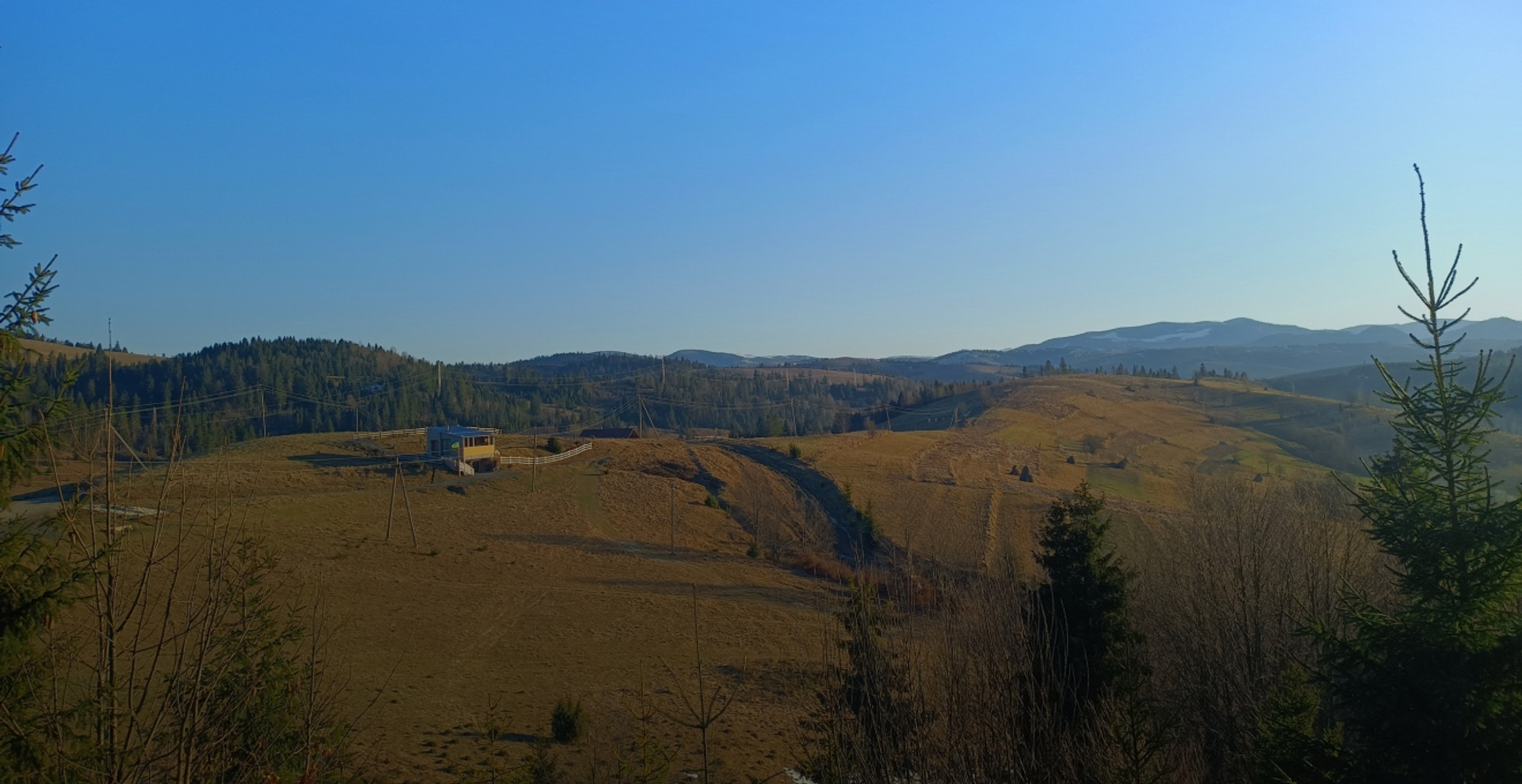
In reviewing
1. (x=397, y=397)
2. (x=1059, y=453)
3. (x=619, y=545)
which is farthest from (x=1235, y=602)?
(x=397, y=397)

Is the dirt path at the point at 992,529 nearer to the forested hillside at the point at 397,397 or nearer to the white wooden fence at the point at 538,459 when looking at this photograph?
the white wooden fence at the point at 538,459

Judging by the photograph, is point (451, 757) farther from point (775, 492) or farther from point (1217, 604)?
point (775, 492)

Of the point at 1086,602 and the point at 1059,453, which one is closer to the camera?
the point at 1086,602

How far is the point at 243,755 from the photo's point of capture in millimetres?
9273

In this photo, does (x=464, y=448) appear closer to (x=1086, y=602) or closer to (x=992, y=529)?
(x=992, y=529)

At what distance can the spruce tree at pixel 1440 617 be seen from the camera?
22.0 ft

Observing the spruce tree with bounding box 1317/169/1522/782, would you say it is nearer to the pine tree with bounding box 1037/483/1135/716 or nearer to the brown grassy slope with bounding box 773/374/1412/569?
the pine tree with bounding box 1037/483/1135/716

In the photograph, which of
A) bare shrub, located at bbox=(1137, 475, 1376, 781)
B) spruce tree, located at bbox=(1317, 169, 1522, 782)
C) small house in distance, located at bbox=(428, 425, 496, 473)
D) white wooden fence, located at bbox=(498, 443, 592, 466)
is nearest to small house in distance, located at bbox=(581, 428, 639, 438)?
white wooden fence, located at bbox=(498, 443, 592, 466)

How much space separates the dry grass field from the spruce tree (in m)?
4.37

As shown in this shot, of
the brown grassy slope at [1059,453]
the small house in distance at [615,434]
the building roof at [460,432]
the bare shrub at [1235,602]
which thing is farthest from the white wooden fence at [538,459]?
the bare shrub at [1235,602]

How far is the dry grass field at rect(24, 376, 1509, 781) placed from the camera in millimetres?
21922

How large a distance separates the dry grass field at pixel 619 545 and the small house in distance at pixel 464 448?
2259mm

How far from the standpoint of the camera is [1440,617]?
686 cm

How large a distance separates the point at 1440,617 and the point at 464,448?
6501cm
